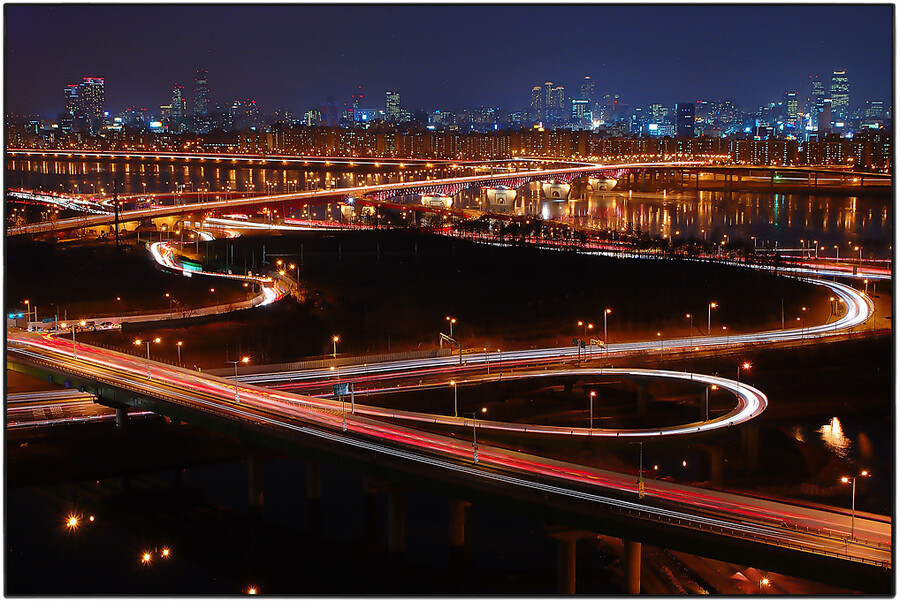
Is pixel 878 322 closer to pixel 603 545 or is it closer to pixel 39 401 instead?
pixel 603 545

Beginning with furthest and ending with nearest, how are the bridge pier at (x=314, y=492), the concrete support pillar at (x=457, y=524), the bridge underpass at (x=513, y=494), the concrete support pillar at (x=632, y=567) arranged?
1. the bridge pier at (x=314, y=492)
2. the concrete support pillar at (x=457, y=524)
3. the concrete support pillar at (x=632, y=567)
4. the bridge underpass at (x=513, y=494)

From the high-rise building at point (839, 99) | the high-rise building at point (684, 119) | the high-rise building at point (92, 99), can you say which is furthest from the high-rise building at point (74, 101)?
the high-rise building at point (684, 119)

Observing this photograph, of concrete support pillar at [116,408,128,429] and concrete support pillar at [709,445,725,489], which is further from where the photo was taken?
concrete support pillar at [116,408,128,429]

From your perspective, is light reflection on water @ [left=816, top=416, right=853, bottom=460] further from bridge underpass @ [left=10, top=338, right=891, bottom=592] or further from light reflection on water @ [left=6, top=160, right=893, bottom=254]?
light reflection on water @ [left=6, top=160, right=893, bottom=254]

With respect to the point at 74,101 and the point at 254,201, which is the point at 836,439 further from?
the point at 74,101

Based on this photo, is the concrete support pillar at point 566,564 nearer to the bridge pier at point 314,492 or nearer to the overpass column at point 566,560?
the overpass column at point 566,560

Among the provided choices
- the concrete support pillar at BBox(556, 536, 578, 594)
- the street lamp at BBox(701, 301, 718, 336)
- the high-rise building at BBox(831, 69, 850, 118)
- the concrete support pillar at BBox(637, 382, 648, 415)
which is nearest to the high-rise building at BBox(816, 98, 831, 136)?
the high-rise building at BBox(831, 69, 850, 118)
